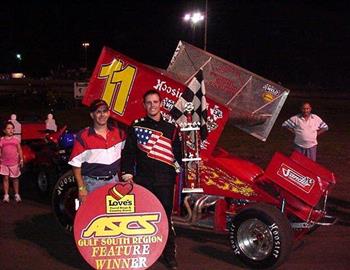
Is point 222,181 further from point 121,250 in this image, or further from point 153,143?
point 121,250

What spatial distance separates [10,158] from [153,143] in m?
4.30

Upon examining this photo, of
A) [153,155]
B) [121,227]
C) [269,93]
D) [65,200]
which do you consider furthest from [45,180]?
[121,227]

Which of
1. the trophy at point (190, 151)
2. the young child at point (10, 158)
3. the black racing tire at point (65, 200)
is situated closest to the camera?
the trophy at point (190, 151)

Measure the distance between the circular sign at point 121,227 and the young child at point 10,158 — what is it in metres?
4.23

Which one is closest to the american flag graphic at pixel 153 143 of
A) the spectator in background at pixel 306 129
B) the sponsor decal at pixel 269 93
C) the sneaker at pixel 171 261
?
the sneaker at pixel 171 261

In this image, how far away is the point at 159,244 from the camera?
513 cm

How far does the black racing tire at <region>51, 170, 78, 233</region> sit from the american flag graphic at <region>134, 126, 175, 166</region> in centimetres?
209

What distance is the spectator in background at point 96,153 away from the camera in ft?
17.5

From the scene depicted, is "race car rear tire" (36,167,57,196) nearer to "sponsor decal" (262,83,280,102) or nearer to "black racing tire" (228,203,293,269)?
"sponsor decal" (262,83,280,102)

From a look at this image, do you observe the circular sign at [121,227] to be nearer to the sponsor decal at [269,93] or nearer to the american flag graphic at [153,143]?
the american flag graphic at [153,143]

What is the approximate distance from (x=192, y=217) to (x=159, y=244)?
3.77 feet

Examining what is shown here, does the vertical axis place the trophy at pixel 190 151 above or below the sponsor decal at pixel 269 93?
below

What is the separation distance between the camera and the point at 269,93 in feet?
25.6

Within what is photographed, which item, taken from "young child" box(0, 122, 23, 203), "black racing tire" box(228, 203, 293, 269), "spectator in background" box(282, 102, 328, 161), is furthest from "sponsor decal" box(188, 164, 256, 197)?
"young child" box(0, 122, 23, 203)
